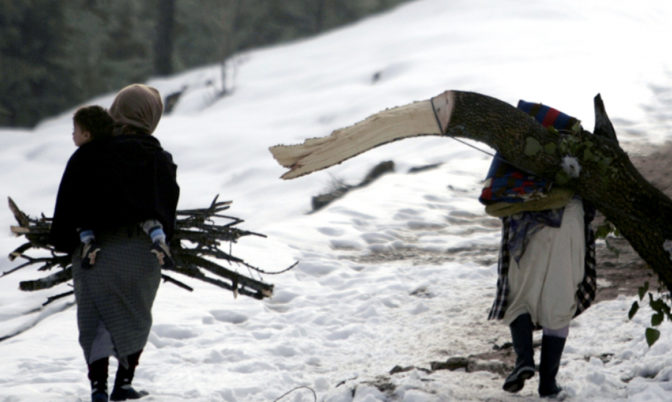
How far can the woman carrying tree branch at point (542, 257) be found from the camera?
405 centimetres

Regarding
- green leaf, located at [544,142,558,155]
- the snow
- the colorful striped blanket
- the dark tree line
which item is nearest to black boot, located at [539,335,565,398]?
the snow

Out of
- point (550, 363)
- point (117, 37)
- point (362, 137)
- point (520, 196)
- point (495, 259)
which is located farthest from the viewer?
point (117, 37)

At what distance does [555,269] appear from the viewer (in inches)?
161

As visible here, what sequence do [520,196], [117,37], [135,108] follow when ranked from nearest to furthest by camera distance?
[520,196] → [135,108] → [117,37]

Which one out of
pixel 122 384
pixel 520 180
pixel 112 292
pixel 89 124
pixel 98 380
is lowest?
pixel 122 384

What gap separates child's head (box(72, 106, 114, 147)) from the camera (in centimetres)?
416

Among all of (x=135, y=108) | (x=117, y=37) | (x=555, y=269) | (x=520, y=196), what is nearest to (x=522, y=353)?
(x=555, y=269)

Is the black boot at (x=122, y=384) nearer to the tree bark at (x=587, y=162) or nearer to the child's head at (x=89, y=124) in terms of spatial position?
the child's head at (x=89, y=124)

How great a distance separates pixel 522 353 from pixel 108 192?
228 cm

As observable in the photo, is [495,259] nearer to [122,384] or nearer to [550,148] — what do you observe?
[550,148]

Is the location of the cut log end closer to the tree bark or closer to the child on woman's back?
the tree bark

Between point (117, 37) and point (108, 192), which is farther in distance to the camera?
point (117, 37)

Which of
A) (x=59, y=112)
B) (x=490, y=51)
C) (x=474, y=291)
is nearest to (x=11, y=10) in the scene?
(x=59, y=112)

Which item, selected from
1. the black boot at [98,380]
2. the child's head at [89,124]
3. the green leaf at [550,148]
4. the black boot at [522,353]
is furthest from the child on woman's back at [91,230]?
the green leaf at [550,148]
